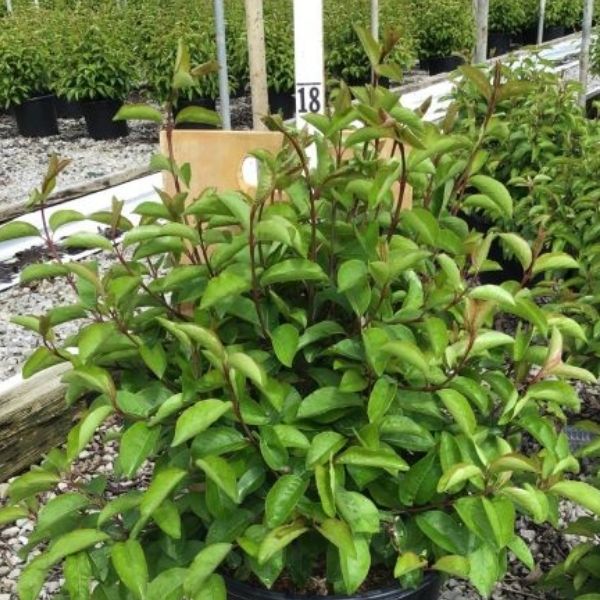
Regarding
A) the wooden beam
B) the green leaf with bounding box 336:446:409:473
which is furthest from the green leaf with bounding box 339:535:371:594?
the wooden beam

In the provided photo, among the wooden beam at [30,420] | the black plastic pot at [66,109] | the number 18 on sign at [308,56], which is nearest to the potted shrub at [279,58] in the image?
the black plastic pot at [66,109]

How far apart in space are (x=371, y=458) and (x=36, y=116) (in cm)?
660

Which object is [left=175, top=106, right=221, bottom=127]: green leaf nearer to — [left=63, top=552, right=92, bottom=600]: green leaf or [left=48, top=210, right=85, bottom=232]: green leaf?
[left=48, top=210, right=85, bottom=232]: green leaf

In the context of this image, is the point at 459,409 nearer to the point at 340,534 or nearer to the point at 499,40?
the point at 340,534

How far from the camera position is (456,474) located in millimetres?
1257

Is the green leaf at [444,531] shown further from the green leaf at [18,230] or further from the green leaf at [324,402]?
the green leaf at [18,230]

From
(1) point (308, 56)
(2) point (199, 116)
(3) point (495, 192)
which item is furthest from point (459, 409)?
(1) point (308, 56)

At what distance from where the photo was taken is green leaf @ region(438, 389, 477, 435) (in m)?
1.31

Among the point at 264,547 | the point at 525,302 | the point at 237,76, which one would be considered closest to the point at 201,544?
the point at 264,547

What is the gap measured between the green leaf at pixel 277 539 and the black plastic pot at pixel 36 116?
21.5 feet

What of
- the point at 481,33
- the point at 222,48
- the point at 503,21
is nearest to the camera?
the point at 222,48

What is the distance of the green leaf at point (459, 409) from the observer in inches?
51.7

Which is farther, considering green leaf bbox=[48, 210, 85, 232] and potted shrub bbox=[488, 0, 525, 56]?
potted shrub bbox=[488, 0, 525, 56]

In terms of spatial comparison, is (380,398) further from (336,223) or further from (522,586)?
(522,586)
